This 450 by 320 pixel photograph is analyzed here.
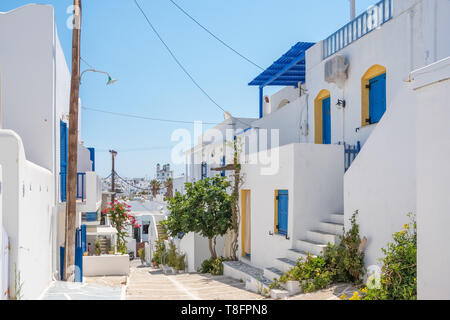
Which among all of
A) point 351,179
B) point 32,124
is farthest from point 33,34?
point 351,179

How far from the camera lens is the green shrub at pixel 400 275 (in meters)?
5.67

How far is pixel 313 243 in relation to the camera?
8.95 m

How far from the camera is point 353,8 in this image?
1247cm

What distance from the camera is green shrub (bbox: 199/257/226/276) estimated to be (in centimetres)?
1282

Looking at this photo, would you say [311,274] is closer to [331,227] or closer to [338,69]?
[331,227]

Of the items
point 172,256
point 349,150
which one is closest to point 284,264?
point 349,150

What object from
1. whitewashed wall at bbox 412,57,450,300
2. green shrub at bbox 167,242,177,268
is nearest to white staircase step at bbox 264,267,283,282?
whitewashed wall at bbox 412,57,450,300

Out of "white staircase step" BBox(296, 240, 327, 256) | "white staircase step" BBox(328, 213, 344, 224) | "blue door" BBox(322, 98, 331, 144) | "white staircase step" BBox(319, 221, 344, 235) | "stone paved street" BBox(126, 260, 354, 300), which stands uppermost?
"blue door" BBox(322, 98, 331, 144)

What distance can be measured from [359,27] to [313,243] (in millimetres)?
5837

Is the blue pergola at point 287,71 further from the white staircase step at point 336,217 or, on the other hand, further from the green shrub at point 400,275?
the green shrub at point 400,275

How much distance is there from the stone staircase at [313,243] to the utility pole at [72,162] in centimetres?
Result: 470

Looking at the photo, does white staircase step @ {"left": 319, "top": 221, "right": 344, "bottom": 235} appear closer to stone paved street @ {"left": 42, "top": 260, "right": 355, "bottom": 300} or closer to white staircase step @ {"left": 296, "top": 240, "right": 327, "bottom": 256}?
white staircase step @ {"left": 296, "top": 240, "right": 327, "bottom": 256}

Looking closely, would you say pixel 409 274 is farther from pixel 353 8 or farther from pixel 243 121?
pixel 243 121

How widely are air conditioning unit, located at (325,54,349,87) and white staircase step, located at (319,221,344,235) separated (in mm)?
4169
